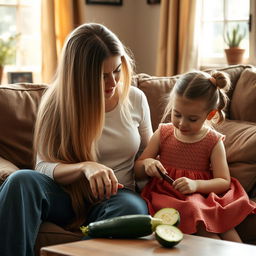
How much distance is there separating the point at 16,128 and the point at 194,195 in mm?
831

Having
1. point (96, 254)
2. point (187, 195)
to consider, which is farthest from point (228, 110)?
point (96, 254)

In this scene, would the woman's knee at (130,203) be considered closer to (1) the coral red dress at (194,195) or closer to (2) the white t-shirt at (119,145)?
(1) the coral red dress at (194,195)

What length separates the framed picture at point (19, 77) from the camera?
11.8 feet

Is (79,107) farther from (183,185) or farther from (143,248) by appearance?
(143,248)

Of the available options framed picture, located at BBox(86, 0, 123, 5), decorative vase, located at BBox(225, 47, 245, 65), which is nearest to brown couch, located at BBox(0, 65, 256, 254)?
decorative vase, located at BBox(225, 47, 245, 65)

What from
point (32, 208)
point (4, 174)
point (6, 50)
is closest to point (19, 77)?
point (6, 50)

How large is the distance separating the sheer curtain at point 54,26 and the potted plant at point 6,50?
219mm

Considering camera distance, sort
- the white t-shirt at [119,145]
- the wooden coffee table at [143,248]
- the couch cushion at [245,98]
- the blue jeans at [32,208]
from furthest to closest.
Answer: the couch cushion at [245,98] < the white t-shirt at [119,145] < the blue jeans at [32,208] < the wooden coffee table at [143,248]

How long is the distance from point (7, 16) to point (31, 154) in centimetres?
177

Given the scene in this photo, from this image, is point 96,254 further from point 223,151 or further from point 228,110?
point 228,110

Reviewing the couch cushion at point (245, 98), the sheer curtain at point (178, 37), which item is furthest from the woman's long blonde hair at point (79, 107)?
the sheer curtain at point (178, 37)

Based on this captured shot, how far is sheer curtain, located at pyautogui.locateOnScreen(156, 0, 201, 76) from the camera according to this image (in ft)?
12.3

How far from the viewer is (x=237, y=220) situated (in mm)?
1896

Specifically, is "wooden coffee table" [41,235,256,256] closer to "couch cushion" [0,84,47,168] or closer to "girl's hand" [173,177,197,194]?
"girl's hand" [173,177,197,194]
